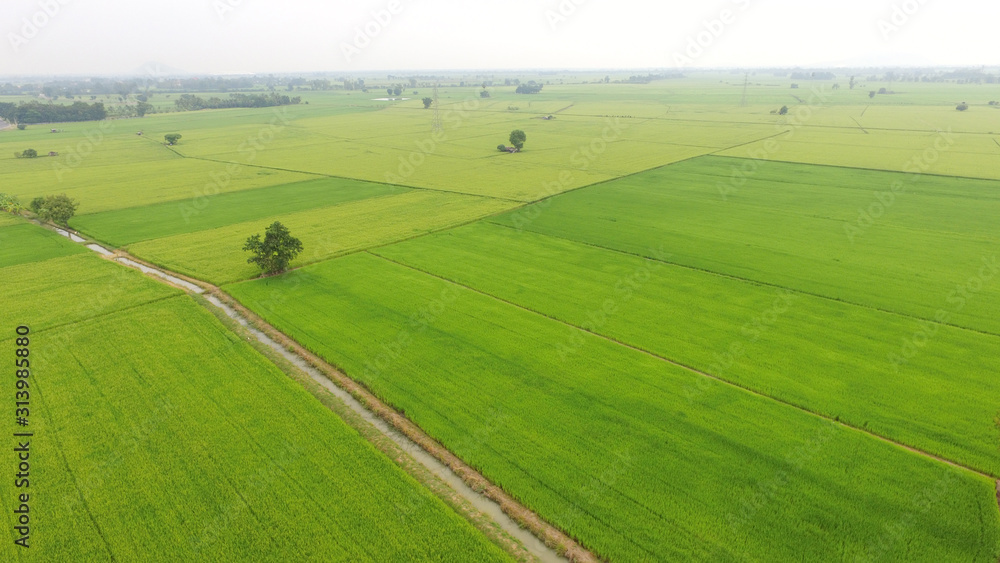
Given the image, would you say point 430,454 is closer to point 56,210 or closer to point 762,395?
point 762,395

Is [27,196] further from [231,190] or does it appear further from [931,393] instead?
[931,393]

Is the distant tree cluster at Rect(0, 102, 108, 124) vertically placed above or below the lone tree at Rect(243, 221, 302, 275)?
above

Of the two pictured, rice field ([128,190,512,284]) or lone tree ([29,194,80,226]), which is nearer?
rice field ([128,190,512,284])

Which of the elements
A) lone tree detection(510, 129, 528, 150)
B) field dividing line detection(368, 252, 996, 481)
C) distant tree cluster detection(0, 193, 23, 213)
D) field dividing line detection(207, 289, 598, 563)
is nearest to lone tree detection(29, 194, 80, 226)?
distant tree cluster detection(0, 193, 23, 213)

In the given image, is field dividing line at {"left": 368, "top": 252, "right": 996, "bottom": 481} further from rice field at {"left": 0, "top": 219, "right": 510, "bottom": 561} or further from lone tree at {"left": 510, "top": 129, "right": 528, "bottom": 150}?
lone tree at {"left": 510, "top": 129, "right": 528, "bottom": 150}

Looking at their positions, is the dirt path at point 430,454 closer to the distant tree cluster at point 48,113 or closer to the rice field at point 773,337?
the rice field at point 773,337

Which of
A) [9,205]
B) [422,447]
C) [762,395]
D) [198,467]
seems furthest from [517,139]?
[198,467]

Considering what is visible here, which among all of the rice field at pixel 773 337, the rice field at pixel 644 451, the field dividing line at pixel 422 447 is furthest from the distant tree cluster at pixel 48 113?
the rice field at pixel 644 451
